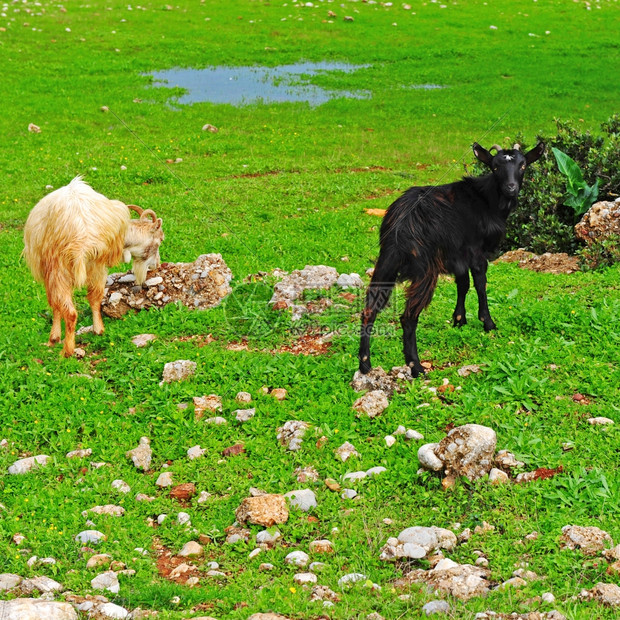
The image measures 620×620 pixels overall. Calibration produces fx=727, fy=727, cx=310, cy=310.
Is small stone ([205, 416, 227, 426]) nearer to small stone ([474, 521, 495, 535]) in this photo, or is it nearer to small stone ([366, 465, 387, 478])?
small stone ([366, 465, 387, 478])

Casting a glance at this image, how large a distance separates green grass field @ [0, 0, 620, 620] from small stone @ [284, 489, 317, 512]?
0.08 metres

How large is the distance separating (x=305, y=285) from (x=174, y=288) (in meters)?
1.83

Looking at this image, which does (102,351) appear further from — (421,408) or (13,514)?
(421,408)

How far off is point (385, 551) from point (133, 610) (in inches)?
69.4

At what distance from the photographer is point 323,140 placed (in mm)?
18781

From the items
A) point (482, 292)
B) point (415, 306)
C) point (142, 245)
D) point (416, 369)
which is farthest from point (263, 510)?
point (142, 245)

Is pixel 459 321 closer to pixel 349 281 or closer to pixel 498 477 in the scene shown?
pixel 349 281

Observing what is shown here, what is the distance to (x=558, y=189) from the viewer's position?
1166 centimetres

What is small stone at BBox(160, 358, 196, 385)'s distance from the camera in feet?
26.1

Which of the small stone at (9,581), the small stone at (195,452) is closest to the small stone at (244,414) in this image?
the small stone at (195,452)

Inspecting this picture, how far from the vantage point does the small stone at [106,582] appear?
493 cm

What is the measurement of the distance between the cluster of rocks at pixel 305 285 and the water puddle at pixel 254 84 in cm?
1393

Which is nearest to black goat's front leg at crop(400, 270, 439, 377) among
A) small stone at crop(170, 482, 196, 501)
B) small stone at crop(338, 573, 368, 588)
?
small stone at crop(170, 482, 196, 501)

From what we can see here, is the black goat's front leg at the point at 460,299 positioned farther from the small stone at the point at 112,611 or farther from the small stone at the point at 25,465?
the small stone at the point at 112,611
